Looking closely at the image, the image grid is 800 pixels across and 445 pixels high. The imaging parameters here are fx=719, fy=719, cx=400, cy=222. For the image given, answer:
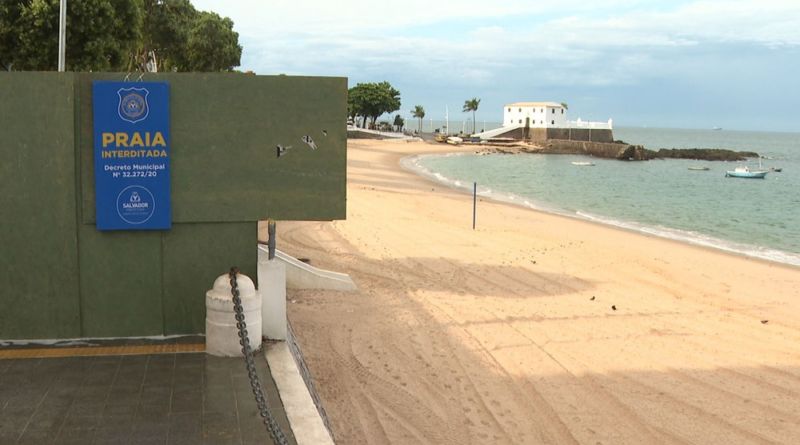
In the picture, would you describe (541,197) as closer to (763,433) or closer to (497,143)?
(763,433)

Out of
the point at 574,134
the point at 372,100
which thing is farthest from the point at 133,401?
the point at 372,100

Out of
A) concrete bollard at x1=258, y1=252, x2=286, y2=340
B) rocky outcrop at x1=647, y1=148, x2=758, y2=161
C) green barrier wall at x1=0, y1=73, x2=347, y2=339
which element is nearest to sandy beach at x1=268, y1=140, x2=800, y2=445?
concrete bollard at x1=258, y1=252, x2=286, y2=340

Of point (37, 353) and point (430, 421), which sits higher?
point (37, 353)

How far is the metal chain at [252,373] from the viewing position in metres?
4.66

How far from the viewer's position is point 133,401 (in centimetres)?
553

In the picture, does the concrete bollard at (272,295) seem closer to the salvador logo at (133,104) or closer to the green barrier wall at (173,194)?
the green barrier wall at (173,194)

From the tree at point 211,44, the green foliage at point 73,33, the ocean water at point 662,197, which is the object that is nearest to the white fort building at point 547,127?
the ocean water at point 662,197

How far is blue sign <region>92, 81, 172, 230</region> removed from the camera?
21.4ft

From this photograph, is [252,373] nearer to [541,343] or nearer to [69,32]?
[541,343]

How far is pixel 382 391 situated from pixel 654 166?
78010 millimetres

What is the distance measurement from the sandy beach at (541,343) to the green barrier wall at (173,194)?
6.81 feet

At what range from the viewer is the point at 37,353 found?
21.5 feet

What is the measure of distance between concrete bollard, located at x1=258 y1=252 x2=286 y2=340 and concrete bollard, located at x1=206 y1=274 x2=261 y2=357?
349 millimetres

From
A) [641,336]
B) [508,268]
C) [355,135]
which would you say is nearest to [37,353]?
[641,336]
